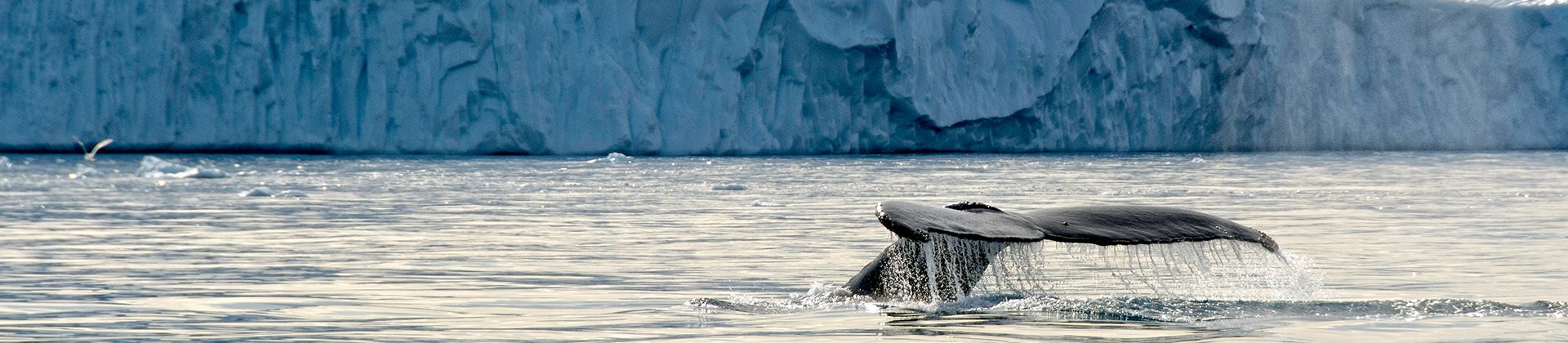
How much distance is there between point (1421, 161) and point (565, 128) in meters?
14.4

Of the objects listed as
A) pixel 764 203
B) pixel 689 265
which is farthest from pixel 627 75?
pixel 689 265

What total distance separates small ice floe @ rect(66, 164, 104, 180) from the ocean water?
6.15ft

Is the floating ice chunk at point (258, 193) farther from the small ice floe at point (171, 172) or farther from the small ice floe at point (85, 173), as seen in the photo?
the small ice floe at point (85, 173)

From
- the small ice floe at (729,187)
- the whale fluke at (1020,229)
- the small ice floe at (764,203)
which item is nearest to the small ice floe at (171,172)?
the small ice floe at (729,187)

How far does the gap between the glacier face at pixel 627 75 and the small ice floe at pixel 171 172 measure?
25.6 feet

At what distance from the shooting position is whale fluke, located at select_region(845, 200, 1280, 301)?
12.2ft

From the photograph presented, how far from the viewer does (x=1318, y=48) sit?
40.1m

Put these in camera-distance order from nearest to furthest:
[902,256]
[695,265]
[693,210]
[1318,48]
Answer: [902,256] → [695,265] → [693,210] → [1318,48]

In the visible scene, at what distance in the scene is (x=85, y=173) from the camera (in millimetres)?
21969

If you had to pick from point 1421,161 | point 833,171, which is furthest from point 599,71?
point 1421,161

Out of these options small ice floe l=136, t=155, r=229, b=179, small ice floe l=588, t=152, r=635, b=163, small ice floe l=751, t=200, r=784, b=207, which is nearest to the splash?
small ice floe l=751, t=200, r=784, b=207

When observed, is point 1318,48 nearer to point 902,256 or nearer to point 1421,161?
point 1421,161

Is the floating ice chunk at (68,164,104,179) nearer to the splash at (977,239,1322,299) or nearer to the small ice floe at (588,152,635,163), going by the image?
the small ice floe at (588,152,635,163)

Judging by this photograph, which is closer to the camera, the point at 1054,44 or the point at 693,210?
the point at 693,210
